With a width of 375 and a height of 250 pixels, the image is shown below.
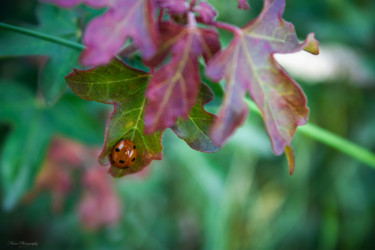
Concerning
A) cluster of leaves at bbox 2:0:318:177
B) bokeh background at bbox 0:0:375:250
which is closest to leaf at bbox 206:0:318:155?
cluster of leaves at bbox 2:0:318:177

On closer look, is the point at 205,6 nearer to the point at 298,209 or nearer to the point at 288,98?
the point at 288,98

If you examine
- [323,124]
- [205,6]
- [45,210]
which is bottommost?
[323,124]

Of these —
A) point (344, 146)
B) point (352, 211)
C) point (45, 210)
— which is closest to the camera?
point (344, 146)

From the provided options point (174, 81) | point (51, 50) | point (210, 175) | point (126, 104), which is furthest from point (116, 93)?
point (210, 175)

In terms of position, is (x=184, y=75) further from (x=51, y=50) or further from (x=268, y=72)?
(x=51, y=50)

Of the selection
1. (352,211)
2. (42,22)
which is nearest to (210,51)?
(42,22)

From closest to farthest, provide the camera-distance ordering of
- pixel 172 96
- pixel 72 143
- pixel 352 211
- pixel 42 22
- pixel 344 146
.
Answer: pixel 172 96 < pixel 42 22 < pixel 344 146 < pixel 72 143 < pixel 352 211
